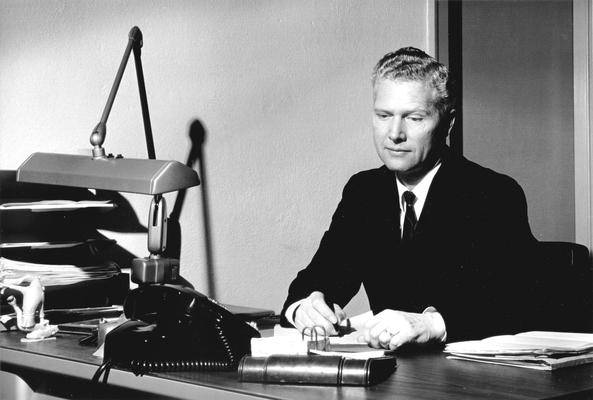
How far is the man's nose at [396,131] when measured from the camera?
2.08 meters

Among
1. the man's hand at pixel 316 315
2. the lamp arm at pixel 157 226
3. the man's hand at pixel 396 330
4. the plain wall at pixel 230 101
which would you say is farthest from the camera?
the plain wall at pixel 230 101

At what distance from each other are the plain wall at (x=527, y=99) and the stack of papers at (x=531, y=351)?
5.97 feet

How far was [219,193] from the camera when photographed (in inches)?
106

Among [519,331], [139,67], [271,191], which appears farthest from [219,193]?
[519,331]

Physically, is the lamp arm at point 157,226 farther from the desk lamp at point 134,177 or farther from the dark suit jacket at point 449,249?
the dark suit jacket at point 449,249

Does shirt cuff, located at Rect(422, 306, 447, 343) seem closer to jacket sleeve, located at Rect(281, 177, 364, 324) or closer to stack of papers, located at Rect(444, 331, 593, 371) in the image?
stack of papers, located at Rect(444, 331, 593, 371)

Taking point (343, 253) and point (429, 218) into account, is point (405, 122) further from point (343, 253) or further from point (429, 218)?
point (343, 253)

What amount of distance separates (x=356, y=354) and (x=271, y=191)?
4.46 ft

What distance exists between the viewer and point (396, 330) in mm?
1608

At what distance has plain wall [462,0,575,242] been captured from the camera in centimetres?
327

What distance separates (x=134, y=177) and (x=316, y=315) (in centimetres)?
53

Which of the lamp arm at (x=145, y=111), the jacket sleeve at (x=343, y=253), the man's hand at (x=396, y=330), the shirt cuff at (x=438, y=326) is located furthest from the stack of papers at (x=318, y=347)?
the lamp arm at (x=145, y=111)

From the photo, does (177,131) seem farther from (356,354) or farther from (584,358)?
(584,358)

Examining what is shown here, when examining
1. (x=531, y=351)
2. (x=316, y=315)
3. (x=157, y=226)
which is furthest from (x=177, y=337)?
(x=531, y=351)
